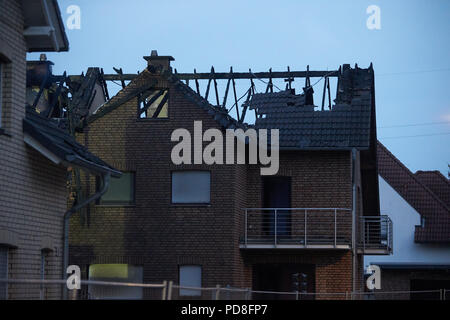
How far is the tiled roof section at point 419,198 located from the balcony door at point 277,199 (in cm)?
1786

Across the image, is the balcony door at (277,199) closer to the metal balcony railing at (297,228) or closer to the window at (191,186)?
the metal balcony railing at (297,228)

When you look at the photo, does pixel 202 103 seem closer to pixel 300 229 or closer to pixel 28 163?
pixel 300 229

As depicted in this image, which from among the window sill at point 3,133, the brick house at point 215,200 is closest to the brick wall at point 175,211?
the brick house at point 215,200

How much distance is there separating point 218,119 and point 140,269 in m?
5.39

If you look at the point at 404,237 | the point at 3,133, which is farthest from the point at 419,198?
the point at 3,133

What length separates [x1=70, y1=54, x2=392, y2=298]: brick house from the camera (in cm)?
2989

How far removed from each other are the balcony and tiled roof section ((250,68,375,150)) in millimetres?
2254

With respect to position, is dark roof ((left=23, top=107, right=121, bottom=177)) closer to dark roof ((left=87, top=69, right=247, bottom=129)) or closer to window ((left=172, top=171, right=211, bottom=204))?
window ((left=172, top=171, right=211, bottom=204))

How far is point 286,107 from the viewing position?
32406 millimetres

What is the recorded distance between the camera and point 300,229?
103 feet

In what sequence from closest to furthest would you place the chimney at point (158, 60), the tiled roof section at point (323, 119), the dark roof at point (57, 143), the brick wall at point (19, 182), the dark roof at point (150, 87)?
the brick wall at point (19, 182) < the dark roof at point (57, 143) < the dark roof at point (150, 87) < the tiled roof section at point (323, 119) < the chimney at point (158, 60)

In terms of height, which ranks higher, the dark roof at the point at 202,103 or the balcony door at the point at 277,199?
the dark roof at the point at 202,103

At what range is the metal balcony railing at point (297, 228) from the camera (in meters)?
30.4
